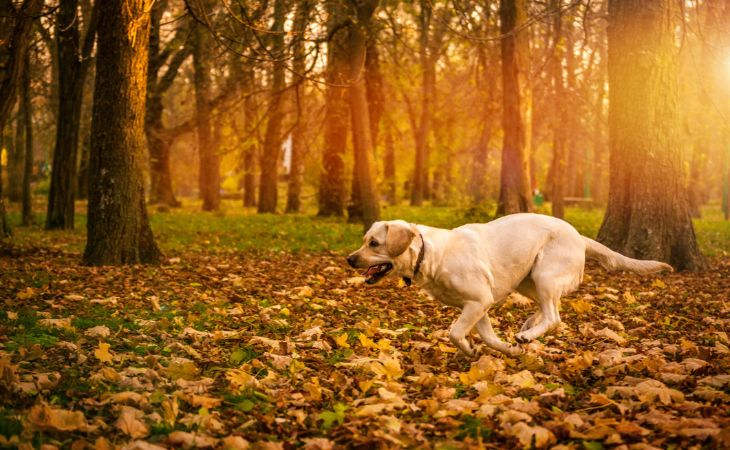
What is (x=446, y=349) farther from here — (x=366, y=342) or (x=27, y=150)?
(x=27, y=150)

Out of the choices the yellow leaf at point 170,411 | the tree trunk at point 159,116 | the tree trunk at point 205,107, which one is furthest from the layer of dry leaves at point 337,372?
the tree trunk at point 159,116

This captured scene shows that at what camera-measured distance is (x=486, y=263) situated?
6.11m

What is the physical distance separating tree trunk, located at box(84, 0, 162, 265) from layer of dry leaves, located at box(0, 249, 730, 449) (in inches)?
69.0

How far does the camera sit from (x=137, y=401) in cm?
454

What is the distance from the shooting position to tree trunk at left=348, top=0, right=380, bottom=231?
51.1 ft

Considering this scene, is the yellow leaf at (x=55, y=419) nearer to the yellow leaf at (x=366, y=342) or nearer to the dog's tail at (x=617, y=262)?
the yellow leaf at (x=366, y=342)

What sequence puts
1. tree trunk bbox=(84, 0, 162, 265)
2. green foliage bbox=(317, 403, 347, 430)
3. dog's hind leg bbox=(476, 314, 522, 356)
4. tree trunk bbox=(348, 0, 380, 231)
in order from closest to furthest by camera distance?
green foliage bbox=(317, 403, 347, 430) < dog's hind leg bbox=(476, 314, 522, 356) < tree trunk bbox=(84, 0, 162, 265) < tree trunk bbox=(348, 0, 380, 231)

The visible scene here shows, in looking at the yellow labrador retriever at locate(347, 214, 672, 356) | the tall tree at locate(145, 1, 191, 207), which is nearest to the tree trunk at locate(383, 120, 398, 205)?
the tall tree at locate(145, 1, 191, 207)

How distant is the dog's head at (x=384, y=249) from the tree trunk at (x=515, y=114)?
11398 millimetres

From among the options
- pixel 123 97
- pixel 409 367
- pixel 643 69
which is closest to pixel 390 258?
pixel 409 367

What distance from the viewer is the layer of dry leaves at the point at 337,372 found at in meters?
4.06

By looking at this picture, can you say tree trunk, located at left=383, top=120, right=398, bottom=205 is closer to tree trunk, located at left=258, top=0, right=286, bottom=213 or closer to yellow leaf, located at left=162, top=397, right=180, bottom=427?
tree trunk, located at left=258, top=0, right=286, bottom=213

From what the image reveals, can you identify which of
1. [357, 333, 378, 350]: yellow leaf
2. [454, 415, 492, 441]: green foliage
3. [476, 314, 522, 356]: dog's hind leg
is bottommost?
[454, 415, 492, 441]: green foliage

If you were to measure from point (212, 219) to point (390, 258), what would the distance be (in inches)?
743
